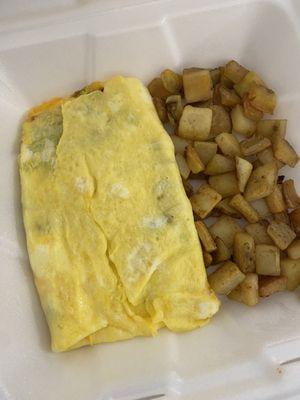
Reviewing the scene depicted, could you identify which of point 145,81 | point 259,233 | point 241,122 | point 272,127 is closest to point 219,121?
point 241,122

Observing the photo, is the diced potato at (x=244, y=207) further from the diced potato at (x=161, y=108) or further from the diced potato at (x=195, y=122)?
the diced potato at (x=161, y=108)

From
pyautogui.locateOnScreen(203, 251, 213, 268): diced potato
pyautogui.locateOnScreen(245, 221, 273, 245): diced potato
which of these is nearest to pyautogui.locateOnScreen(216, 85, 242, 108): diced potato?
pyautogui.locateOnScreen(245, 221, 273, 245): diced potato

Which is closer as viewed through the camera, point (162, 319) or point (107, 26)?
point (162, 319)

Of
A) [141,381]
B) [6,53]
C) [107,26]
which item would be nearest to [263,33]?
[107,26]

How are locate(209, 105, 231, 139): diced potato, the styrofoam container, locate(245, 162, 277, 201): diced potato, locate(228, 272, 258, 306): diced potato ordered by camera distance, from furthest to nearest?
locate(209, 105, 231, 139): diced potato → locate(245, 162, 277, 201): diced potato → locate(228, 272, 258, 306): diced potato → the styrofoam container

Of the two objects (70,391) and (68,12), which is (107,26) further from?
(70,391)

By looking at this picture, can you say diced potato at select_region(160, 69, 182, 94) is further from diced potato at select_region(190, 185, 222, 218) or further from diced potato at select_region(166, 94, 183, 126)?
diced potato at select_region(190, 185, 222, 218)
